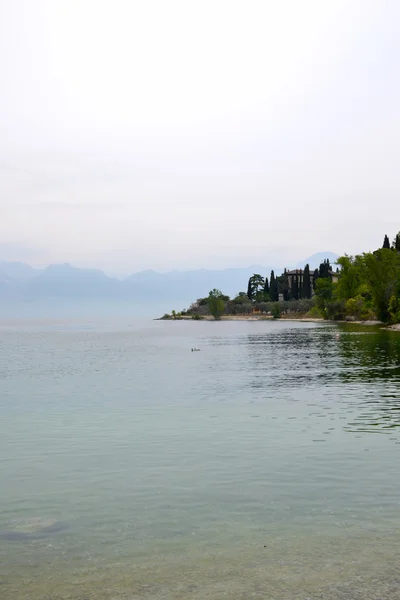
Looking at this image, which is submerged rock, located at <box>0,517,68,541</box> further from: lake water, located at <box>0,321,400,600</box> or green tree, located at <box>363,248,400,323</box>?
green tree, located at <box>363,248,400,323</box>

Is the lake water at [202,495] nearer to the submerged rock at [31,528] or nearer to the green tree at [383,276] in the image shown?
the submerged rock at [31,528]

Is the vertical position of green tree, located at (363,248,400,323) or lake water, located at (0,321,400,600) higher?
green tree, located at (363,248,400,323)

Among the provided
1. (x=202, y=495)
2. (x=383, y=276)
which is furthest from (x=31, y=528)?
(x=383, y=276)

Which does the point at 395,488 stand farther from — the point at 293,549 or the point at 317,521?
the point at 293,549

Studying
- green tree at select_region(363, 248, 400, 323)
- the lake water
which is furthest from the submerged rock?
green tree at select_region(363, 248, 400, 323)

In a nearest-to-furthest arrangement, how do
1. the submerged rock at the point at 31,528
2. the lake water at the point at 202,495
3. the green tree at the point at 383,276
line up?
the lake water at the point at 202,495, the submerged rock at the point at 31,528, the green tree at the point at 383,276

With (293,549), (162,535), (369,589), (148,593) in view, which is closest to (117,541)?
(162,535)

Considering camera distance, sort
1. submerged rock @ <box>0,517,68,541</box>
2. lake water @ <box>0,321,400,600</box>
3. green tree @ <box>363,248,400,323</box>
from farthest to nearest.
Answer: green tree @ <box>363,248,400,323</box> → submerged rock @ <box>0,517,68,541</box> → lake water @ <box>0,321,400,600</box>

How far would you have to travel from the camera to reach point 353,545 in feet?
48.6

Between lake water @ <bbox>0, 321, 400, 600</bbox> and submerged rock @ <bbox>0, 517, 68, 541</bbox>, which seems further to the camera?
submerged rock @ <bbox>0, 517, 68, 541</bbox>

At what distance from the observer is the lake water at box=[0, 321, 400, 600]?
13164mm

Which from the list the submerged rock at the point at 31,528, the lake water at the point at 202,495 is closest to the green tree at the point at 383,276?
the lake water at the point at 202,495

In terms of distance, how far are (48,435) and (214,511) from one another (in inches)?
573

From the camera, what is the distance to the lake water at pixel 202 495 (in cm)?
1316
